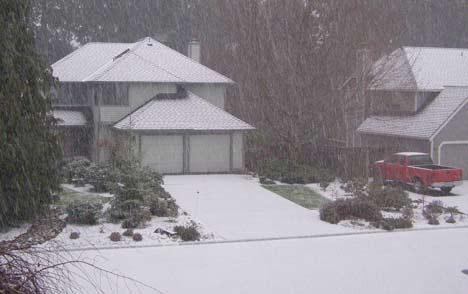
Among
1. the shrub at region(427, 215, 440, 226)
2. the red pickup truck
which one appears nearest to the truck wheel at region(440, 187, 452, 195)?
the red pickup truck

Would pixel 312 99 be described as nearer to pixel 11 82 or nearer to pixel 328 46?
pixel 328 46

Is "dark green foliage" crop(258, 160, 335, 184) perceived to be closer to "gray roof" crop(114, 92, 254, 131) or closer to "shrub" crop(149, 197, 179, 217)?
"gray roof" crop(114, 92, 254, 131)

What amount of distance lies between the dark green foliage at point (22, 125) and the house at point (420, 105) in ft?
58.8

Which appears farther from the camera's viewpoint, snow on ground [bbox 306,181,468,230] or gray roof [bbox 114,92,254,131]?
gray roof [bbox 114,92,254,131]

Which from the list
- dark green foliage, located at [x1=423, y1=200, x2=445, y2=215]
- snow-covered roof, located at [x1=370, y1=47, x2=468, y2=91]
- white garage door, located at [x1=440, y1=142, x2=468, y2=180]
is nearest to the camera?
dark green foliage, located at [x1=423, y1=200, x2=445, y2=215]

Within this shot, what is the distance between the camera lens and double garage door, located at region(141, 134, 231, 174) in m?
28.7

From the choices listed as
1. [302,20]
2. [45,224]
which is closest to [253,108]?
[302,20]

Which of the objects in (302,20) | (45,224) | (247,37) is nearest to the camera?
(45,224)

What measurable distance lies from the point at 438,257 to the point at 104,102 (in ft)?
70.1

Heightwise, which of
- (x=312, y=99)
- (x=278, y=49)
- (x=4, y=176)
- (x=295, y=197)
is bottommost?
(x=295, y=197)

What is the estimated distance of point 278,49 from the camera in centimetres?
3100

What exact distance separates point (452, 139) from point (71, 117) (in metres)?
19.8

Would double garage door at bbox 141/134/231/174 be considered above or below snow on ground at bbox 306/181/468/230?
above

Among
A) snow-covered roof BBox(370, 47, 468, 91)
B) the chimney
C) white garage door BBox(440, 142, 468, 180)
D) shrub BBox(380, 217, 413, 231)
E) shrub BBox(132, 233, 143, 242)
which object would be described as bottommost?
shrub BBox(380, 217, 413, 231)
